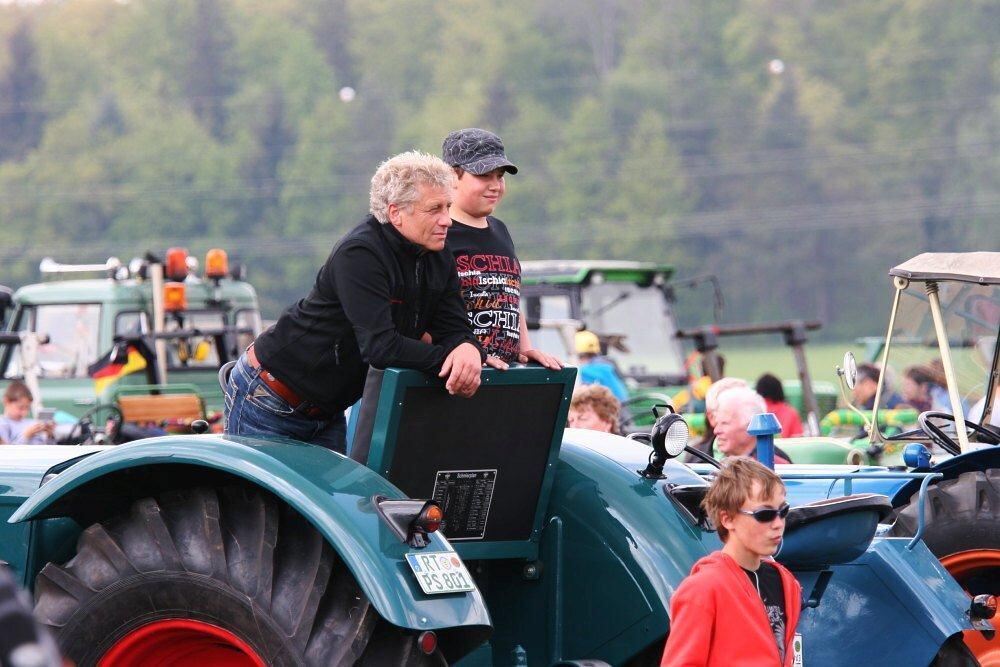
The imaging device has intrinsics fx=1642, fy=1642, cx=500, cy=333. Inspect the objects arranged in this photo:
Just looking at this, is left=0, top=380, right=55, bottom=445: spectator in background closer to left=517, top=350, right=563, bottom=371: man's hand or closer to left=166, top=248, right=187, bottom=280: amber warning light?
left=166, top=248, right=187, bottom=280: amber warning light

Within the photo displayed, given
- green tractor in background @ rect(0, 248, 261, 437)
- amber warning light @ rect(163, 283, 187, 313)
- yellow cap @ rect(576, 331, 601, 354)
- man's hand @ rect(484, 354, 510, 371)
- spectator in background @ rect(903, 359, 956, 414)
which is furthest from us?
amber warning light @ rect(163, 283, 187, 313)

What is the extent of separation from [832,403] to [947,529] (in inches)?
597

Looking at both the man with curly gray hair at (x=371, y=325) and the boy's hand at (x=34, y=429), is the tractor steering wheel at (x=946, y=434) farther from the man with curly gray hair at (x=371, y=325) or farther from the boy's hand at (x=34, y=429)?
the boy's hand at (x=34, y=429)

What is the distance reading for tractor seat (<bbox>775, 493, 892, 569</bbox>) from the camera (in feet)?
15.5

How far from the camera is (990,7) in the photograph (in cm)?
6366

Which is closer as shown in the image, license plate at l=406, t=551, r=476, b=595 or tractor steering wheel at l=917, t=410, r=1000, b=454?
license plate at l=406, t=551, r=476, b=595

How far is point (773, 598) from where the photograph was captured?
4.12 metres

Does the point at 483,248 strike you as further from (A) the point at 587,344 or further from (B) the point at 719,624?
(A) the point at 587,344

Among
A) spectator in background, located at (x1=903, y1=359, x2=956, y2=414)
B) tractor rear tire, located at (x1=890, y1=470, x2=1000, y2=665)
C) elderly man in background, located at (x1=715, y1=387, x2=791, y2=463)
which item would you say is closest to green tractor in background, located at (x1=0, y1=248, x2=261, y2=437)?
spectator in background, located at (x1=903, y1=359, x2=956, y2=414)

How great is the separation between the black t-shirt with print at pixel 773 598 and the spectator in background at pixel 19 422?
8.49m

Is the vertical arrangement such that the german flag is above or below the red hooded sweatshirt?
below

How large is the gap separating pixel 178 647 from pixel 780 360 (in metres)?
53.1

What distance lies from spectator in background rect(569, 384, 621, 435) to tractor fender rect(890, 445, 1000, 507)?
5.20ft

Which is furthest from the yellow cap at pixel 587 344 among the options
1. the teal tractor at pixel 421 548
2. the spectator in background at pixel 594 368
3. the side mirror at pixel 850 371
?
the teal tractor at pixel 421 548
